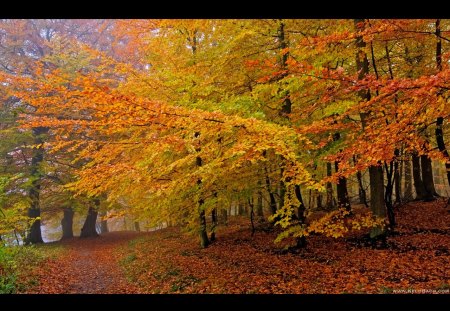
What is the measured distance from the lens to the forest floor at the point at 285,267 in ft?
22.6

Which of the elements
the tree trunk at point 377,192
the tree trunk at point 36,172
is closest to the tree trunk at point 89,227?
the tree trunk at point 36,172

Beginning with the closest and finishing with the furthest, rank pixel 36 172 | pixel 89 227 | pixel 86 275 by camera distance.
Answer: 1. pixel 86 275
2. pixel 36 172
3. pixel 89 227

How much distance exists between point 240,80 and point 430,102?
4.85 metres

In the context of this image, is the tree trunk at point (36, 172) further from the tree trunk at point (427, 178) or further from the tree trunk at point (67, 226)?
the tree trunk at point (427, 178)

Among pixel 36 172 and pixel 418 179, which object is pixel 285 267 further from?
pixel 36 172

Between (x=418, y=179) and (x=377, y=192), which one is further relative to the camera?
(x=418, y=179)

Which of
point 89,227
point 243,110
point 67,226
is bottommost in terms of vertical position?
point 89,227

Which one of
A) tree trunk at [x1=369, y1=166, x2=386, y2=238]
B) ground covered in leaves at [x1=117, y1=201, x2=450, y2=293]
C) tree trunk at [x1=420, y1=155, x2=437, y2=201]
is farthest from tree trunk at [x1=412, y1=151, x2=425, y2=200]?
tree trunk at [x1=369, y1=166, x2=386, y2=238]

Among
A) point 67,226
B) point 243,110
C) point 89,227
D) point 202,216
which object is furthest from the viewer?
point 67,226

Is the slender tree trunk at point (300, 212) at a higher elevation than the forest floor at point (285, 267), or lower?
higher

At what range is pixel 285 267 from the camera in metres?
8.45

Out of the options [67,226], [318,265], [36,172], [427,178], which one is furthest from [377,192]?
[67,226]
